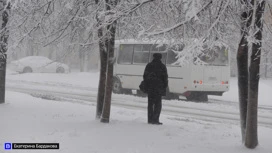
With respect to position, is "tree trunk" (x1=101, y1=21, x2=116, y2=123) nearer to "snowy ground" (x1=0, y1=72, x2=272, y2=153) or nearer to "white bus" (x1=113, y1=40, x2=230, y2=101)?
"snowy ground" (x1=0, y1=72, x2=272, y2=153)

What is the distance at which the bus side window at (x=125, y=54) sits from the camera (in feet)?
64.7

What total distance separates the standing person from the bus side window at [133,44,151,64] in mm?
9593

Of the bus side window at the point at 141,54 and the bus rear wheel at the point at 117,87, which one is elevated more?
the bus side window at the point at 141,54

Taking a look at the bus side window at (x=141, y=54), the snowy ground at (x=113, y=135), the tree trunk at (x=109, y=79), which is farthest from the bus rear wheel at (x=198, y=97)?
the tree trunk at (x=109, y=79)

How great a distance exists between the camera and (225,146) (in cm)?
711

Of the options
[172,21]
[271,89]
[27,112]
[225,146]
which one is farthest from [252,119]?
[271,89]

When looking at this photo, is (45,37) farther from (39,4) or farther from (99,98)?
(99,98)

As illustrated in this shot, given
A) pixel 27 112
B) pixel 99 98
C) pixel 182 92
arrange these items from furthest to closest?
pixel 182 92, pixel 27 112, pixel 99 98

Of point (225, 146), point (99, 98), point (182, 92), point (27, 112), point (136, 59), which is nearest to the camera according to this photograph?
point (225, 146)

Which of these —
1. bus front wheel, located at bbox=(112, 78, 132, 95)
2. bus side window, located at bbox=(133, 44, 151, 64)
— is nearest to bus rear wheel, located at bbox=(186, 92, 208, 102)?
bus side window, located at bbox=(133, 44, 151, 64)

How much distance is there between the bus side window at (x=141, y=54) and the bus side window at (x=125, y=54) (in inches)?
12.6

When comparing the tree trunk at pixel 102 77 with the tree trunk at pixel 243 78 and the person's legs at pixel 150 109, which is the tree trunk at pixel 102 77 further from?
the tree trunk at pixel 243 78

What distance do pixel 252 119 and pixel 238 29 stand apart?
5.22 ft

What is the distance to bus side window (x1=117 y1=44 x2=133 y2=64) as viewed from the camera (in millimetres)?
19719
